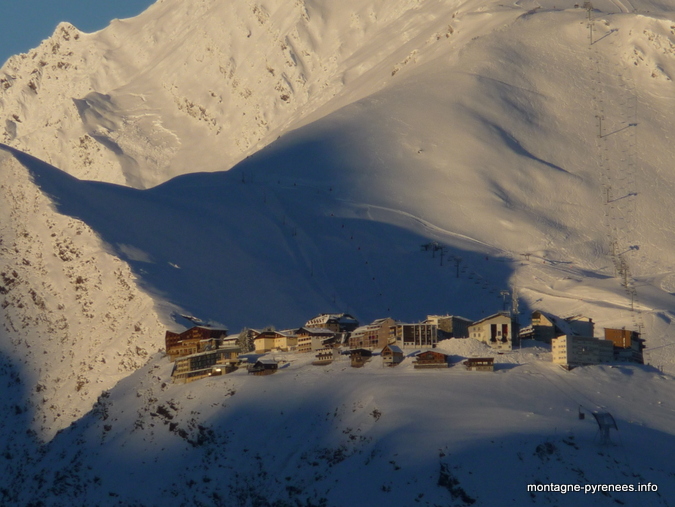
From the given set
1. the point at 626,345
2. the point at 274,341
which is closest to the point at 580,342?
the point at 626,345

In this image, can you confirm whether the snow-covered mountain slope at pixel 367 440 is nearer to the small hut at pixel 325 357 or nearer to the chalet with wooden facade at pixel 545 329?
the small hut at pixel 325 357

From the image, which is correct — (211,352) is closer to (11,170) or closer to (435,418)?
(435,418)

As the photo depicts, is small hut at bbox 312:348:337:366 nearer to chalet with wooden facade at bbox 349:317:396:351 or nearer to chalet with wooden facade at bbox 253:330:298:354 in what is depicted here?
chalet with wooden facade at bbox 349:317:396:351

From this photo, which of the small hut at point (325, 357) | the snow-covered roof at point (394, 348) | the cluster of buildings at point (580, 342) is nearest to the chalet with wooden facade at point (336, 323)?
the small hut at point (325, 357)

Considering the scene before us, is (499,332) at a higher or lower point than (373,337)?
higher

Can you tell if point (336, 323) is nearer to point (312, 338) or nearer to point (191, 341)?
point (312, 338)

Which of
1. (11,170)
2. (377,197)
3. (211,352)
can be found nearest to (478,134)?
(377,197)
